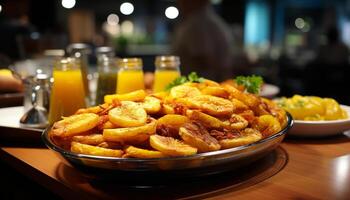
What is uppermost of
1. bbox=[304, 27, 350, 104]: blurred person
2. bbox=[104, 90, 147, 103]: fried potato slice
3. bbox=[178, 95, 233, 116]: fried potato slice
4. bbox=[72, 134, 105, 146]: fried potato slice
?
bbox=[104, 90, 147, 103]: fried potato slice

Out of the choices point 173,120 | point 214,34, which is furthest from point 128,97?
point 214,34

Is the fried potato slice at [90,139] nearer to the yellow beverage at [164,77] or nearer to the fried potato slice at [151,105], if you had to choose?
the fried potato slice at [151,105]

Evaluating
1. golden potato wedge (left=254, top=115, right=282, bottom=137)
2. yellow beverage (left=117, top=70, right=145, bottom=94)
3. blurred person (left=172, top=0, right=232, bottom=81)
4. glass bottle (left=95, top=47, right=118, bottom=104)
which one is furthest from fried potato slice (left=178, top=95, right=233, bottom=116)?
blurred person (left=172, top=0, right=232, bottom=81)

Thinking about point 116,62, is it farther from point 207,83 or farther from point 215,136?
point 215,136

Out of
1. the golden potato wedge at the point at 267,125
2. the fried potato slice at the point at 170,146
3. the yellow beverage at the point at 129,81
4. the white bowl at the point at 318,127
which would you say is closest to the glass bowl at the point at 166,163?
the fried potato slice at the point at 170,146

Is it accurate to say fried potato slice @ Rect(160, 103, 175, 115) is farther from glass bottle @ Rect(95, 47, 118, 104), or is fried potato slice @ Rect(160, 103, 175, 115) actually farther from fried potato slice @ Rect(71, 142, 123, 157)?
glass bottle @ Rect(95, 47, 118, 104)

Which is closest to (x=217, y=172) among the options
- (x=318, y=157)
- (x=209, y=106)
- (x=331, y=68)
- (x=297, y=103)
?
(x=209, y=106)

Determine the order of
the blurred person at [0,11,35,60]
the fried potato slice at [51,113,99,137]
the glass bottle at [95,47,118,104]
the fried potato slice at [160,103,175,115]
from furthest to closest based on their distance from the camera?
the blurred person at [0,11,35,60] → the glass bottle at [95,47,118,104] → the fried potato slice at [160,103,175,115] → the fried potato slice at [51,113,99,137]
